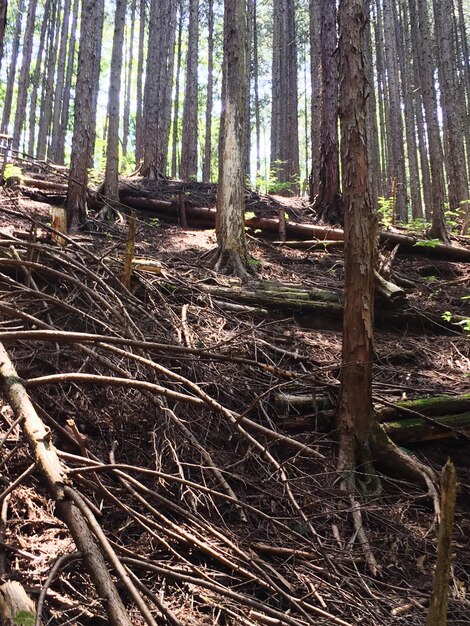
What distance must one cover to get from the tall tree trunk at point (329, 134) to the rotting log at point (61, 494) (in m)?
8.29

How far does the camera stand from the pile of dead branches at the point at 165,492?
193 cm

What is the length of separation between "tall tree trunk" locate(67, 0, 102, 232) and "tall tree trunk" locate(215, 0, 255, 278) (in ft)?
8.72

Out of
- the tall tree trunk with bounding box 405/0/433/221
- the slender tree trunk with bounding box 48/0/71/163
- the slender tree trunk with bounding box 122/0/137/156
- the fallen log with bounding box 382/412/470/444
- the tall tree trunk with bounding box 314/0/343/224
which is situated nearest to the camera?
the fallen log with bounding box 382/412/470/444

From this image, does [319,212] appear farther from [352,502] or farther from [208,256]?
[352,502]

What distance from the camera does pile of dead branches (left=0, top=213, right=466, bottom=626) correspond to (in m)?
1.93

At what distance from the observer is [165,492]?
2910mm

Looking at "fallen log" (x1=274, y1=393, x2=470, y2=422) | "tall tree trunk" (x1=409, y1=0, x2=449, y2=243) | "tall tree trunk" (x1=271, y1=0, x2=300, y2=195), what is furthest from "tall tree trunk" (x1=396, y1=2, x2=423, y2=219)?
"fallen log" (x1=274, y1=393, x2=470, y2=422)

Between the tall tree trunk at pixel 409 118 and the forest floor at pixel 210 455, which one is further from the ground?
the tall tree trunk at pixel 409 118

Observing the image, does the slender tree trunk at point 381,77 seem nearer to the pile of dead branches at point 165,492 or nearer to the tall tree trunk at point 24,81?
the tall tree trunk at point 24,81

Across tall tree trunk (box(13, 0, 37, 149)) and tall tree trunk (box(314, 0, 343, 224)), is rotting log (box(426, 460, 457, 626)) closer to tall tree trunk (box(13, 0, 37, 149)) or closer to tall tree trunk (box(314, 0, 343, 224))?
tall tree trunk (box(314, 0, 343, 224))

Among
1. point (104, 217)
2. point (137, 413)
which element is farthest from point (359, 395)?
point (104, 217)

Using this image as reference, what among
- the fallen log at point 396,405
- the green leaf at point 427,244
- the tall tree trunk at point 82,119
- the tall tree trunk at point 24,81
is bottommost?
the fallen log at point 396,405

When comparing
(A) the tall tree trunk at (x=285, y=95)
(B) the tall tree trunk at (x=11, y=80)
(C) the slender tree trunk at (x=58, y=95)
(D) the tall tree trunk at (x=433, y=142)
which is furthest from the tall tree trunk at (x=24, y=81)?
(D) the tall tree trunk at (x=433, y=142)

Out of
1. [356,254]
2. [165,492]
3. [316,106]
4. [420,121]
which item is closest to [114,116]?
[316,106]
